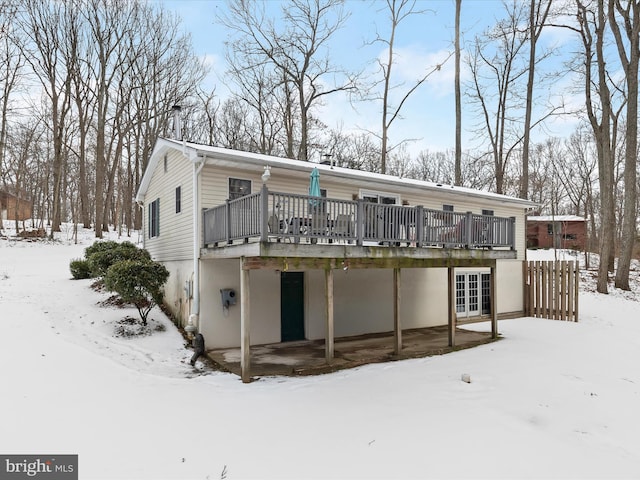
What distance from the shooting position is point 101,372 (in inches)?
312

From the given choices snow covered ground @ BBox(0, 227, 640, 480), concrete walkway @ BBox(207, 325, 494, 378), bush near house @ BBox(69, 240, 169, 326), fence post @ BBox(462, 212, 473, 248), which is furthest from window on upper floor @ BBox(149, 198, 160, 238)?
fence post @ BBox(462, 212, 473, 248)

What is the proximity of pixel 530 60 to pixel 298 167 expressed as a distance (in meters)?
20.8

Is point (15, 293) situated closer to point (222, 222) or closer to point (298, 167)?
point (222, 222)

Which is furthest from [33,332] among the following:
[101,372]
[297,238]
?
[297,238]

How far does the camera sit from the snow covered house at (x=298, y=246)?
8.23 meters

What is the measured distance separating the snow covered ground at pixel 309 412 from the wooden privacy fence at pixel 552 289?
4.27m

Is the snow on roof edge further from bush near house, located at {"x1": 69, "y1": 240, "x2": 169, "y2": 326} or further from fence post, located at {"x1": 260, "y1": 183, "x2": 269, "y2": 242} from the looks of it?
bush near house, located at {"x1": 69, "y1": 240, "x2": 169, "y2": 326}

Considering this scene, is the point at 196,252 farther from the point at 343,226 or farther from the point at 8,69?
the point at 8,69

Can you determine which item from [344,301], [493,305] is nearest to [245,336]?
[344,301]

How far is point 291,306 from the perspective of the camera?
11656 millimetres

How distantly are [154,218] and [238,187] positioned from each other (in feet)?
18.8

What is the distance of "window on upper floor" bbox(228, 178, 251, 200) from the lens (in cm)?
1062

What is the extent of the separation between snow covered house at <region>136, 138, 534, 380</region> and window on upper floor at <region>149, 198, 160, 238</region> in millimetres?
75

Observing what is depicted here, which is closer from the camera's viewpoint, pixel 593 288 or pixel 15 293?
pixel 15 293
